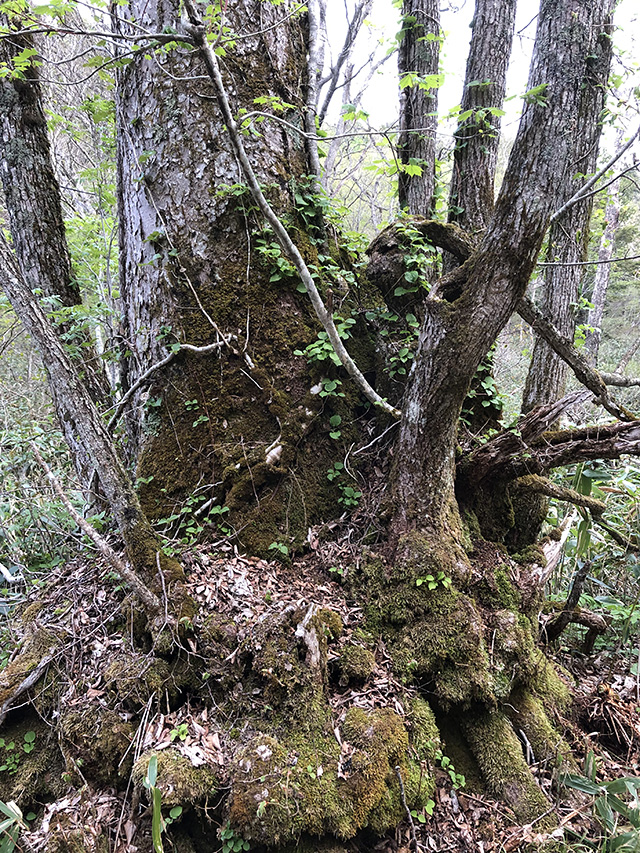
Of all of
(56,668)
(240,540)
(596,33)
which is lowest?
(56,668)

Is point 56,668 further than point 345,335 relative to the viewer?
No

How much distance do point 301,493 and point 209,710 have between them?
4.75 ft

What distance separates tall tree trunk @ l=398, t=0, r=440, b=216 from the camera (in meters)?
4.19

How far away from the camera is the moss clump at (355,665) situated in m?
2.62

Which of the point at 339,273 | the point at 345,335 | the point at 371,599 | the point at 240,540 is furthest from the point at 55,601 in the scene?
the point at 339,273

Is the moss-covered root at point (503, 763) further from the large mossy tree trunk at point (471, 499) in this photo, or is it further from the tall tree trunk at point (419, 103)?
the tall tree trunk at point (419, 103)

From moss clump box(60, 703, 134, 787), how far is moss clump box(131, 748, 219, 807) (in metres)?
0.16

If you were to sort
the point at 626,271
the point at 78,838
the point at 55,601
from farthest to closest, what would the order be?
the point at 626,271 < the point at 55,601 < the point at 78,838

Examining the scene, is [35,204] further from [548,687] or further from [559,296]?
[548,687]

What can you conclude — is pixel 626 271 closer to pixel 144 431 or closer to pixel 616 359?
pixel 616 359

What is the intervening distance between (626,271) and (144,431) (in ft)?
45.9

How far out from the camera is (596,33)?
2.62m

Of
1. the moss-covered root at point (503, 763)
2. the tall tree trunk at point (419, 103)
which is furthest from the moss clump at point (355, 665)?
the tall tree trunk at point (419, 103)

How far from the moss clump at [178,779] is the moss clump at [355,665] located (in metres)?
0.83
